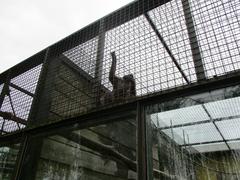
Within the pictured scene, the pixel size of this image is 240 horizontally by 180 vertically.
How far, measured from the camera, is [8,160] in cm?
203

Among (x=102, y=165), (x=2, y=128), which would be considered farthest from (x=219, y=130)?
(x=2, y=128)

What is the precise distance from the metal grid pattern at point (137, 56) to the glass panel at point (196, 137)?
0.14 meters

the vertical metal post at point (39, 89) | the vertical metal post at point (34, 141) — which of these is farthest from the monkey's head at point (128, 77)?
the vertical metal post at point (39, 89)

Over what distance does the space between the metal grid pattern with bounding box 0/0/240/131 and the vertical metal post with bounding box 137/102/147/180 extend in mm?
115

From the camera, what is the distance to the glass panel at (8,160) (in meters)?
1.91

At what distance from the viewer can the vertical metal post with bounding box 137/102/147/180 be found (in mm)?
1167

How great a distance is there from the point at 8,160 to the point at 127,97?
128cm

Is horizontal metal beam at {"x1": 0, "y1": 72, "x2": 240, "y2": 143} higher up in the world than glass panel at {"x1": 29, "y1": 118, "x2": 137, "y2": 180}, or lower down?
higher up

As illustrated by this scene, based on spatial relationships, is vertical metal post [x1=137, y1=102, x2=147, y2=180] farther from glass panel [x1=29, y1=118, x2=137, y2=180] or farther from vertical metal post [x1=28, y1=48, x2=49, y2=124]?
vertical metal post [x1=28, y1=48, x2=49, y2=124]

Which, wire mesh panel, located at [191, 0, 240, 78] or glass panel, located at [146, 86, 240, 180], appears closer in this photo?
wire mesh panel, located at [191, 0, 240, 78]

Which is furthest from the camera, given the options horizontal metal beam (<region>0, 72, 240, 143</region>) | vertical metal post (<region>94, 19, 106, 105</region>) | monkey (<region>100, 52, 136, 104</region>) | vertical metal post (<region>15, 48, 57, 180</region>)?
vertical metal post (<region>15, 48, 57, 180</region>)

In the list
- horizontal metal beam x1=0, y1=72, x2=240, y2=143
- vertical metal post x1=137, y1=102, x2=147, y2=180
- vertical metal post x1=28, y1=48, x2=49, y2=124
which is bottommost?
vertical metal post x1=137, y1=102, x2=147, y2=180

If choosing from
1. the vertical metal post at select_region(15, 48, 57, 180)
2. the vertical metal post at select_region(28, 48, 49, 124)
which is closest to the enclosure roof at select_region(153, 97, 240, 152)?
the vertical metal post at select_region(15, 48, 57, 180)

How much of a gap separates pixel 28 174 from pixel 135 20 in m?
1.41
